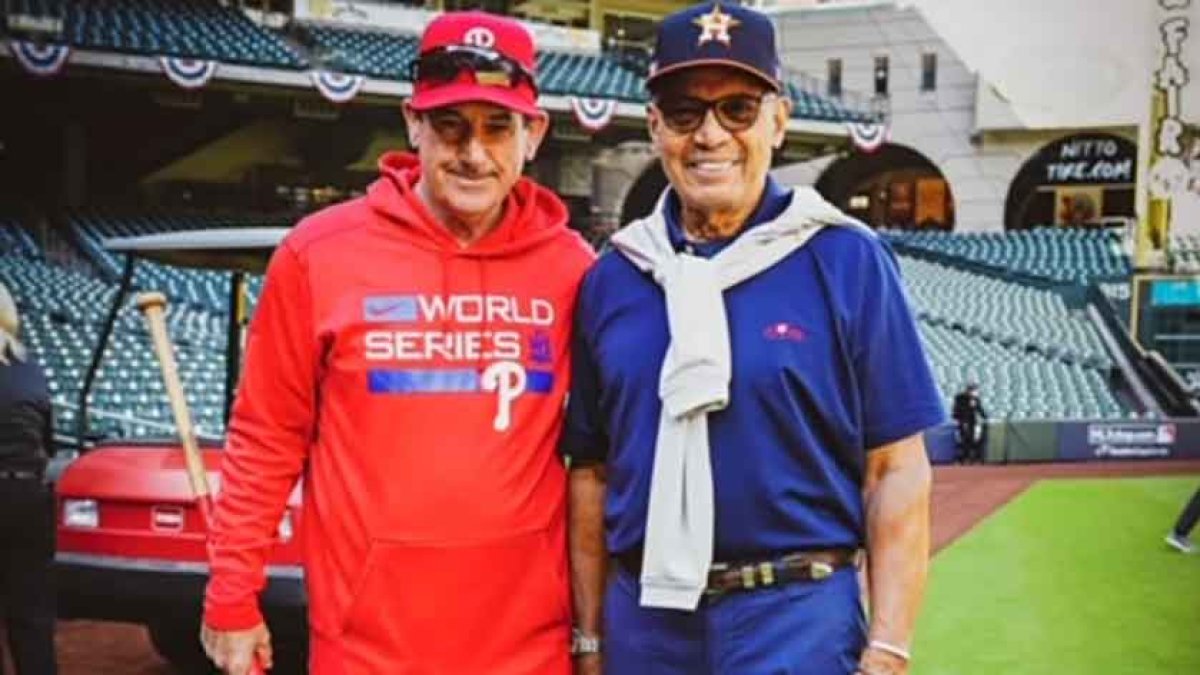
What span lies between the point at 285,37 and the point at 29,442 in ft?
65.5

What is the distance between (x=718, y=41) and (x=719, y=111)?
119 mm

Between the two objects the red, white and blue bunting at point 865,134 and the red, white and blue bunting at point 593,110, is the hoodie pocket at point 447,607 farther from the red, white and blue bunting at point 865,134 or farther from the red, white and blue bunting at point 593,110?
the red, white and blue bunting at point 865,134

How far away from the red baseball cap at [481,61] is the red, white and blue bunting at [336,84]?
1875cm

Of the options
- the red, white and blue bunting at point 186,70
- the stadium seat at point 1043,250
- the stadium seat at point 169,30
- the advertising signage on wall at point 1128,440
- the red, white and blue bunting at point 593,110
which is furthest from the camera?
the red, white and blue bunting at point 593,110

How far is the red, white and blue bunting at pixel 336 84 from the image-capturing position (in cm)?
2052

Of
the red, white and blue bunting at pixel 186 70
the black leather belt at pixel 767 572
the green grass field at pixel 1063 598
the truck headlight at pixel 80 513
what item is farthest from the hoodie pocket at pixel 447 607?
the red, white and blue bunting at pixel 186 70

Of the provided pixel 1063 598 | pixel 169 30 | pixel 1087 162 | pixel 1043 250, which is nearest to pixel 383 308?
pixel 1063 598

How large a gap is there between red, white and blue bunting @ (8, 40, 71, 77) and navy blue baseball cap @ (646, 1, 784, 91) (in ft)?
57.4

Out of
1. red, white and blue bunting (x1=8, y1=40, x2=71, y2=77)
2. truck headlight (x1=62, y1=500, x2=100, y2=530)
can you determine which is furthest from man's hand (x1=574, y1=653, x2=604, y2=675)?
red, white and blue bunting (x1=8, y1=40, x2=71, y2=77)

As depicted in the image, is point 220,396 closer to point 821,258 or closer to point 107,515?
point 107,515

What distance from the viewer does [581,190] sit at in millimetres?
28219

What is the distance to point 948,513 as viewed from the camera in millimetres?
11695

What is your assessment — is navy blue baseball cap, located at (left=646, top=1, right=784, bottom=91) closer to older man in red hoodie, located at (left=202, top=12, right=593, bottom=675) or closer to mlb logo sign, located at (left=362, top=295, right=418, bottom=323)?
older man in red hoodie, located at (left=202, top=12, right=593, bottom=675)

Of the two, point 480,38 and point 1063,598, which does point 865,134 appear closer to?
point 1063,598
